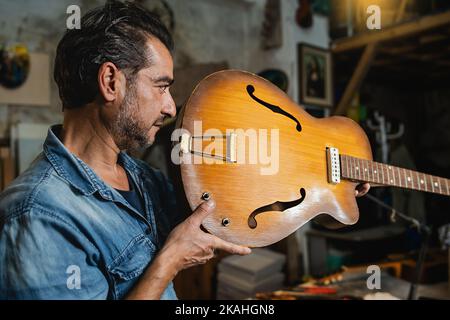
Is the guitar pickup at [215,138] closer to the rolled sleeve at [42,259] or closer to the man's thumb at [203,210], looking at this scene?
the man's thumb at [203,210]

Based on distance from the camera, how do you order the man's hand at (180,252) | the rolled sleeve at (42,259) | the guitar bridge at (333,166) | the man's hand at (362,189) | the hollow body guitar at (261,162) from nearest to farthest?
the rolled sleeve at (42,259) → the man's hand at (180,252) → the hollow body guitar at (261,162) → the guitar bridge at (333,166) → the man's hand at (362,189)

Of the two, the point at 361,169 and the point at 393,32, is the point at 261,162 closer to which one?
the point at 361,169

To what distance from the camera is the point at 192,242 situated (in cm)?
100

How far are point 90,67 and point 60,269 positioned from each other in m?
0.56

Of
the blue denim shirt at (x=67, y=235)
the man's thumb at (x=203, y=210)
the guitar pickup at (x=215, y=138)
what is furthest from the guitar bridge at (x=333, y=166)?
the blue denim shirt at (x=67, y=235)

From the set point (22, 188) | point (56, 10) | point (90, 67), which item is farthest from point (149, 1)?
point (22, 188)

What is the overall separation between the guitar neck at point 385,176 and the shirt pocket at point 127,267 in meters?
0.78

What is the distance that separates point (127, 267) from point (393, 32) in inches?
136

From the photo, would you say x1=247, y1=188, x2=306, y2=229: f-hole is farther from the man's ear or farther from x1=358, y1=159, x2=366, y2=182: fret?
the man's ear

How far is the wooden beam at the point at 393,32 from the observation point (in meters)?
3.14

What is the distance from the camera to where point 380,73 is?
16.8 feet

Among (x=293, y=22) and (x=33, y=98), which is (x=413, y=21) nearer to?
(x=293, y=22)

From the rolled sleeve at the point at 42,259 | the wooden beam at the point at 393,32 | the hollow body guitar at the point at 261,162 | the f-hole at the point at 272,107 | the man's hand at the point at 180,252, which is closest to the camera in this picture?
the rolled sleeve at the point at 42,259

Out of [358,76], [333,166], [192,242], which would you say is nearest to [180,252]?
[192,242]
